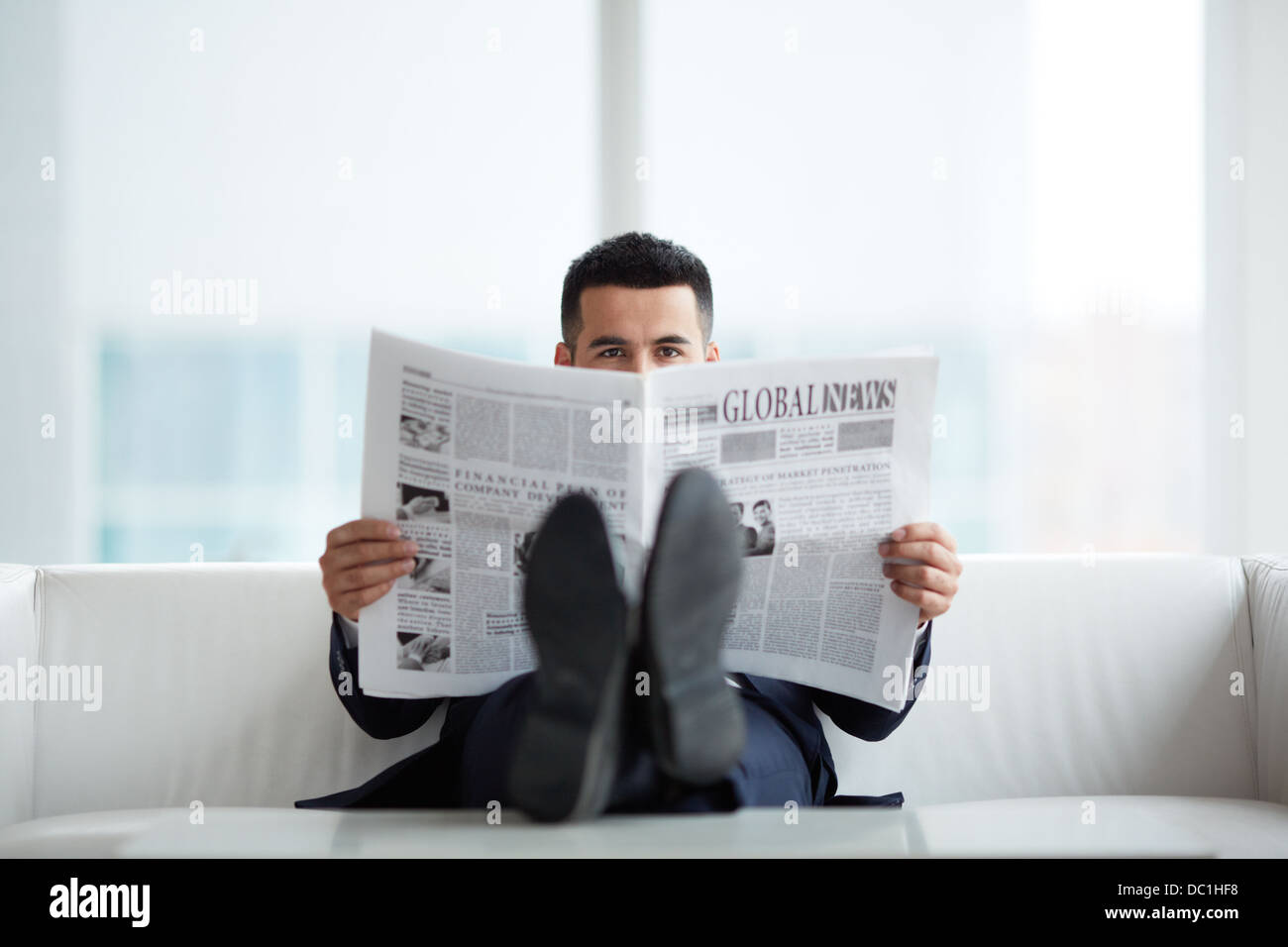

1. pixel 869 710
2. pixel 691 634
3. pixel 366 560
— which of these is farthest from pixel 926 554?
pixel 366 560

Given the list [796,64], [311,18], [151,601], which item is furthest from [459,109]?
[151,601]

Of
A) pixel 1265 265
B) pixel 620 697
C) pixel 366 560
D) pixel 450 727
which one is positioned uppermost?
pixel 1265 265

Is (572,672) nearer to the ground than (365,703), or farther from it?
farther from it

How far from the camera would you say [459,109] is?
2.14m

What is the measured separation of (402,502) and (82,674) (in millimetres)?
683

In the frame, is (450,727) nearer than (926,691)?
Yes

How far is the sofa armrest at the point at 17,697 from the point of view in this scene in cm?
118

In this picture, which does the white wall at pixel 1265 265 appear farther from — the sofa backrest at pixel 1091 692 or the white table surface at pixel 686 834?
the white table surface at pixel 686 834

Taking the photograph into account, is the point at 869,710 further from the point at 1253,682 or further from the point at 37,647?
the point at 37,647

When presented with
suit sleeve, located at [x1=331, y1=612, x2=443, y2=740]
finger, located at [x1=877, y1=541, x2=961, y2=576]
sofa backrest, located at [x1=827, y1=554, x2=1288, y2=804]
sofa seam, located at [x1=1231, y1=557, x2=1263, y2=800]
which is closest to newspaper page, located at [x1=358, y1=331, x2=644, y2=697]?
suit sleeve, located at [x1=331, y1=612, x2=443, y2=740]

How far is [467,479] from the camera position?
0.95m

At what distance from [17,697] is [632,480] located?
934 mm

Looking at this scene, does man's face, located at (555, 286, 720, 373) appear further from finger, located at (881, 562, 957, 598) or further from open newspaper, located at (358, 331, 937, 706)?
finger, located at (881, 562, 957, 598)
